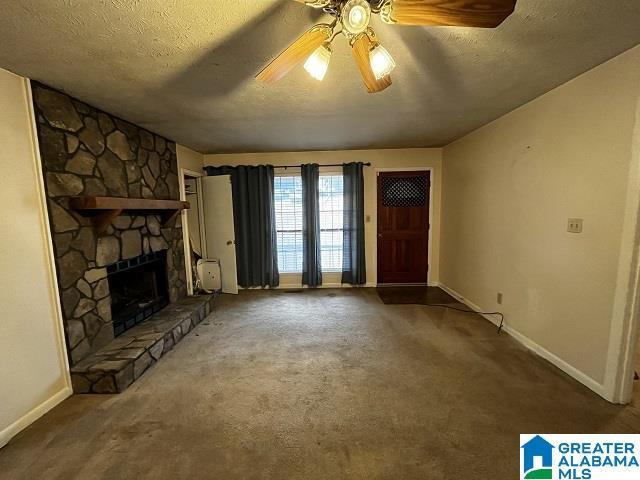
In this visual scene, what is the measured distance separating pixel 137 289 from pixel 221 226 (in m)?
1.43

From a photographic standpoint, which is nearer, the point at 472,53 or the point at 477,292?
the point at 472,53

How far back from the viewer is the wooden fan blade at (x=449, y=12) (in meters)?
0.95

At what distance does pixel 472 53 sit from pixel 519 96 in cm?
102

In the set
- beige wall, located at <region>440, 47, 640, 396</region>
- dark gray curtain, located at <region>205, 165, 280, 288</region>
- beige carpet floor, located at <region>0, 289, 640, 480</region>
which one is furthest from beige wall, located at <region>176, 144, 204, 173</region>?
beige wall, located at <region>440, 47, 640, 396</region>

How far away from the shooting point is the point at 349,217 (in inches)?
171

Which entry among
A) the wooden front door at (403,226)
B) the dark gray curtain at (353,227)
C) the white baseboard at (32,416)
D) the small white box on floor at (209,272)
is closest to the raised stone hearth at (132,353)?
the white baseboard at (32,416)

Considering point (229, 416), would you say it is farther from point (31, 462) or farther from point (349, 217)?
point (349, 217)

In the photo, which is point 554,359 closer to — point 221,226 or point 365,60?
point 365,60

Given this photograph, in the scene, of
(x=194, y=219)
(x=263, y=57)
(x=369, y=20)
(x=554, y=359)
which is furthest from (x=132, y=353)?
(x=554, y=359)

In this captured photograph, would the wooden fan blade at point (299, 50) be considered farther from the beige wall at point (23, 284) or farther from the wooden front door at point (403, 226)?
the wooden front door at point (403, 226)

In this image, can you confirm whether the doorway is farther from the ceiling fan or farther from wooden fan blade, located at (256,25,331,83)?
the ceiling fan

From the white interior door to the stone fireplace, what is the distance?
842 millimetres

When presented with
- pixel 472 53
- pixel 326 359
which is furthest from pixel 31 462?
pixel 472 53

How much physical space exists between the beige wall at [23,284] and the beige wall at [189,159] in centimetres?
190
